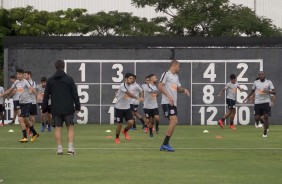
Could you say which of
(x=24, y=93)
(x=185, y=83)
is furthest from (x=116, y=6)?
(x=24, y=93)

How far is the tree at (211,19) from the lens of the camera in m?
69.2

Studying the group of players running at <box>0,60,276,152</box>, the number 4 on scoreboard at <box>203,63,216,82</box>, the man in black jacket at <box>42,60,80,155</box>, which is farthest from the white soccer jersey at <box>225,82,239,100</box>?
the man in black jacket at <box>42,60,80,155</box>

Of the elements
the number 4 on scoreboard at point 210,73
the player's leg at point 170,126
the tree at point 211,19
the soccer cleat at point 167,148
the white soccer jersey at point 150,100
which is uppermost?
the tree at point 211,19

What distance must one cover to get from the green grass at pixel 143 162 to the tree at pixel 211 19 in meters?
43.1

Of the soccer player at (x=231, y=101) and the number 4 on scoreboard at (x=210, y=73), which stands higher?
the number 4 on scoreboard at (x=210, y=73)

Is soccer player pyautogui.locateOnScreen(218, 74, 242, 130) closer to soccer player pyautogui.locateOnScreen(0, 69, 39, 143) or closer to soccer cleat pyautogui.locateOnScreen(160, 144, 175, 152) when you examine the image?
soccer player pyautogui.locateOnScreen(0, 69, 39, 143)

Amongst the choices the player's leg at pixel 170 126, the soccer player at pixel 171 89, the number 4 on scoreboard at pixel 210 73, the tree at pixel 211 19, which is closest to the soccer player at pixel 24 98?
the soccer player at pixel 171 89

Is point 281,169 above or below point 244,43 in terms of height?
below

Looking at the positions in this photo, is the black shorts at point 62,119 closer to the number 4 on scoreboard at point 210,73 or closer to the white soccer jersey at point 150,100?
the white soccer jersey at point 150,100

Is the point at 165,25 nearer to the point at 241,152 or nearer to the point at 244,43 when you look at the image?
the point at 244,43

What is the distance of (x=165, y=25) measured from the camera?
73.1 m

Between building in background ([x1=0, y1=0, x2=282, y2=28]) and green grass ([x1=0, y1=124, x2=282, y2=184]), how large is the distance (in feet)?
158

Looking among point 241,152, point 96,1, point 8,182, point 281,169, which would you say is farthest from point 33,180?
point 96,1

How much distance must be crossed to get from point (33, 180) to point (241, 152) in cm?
767
